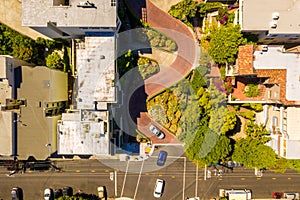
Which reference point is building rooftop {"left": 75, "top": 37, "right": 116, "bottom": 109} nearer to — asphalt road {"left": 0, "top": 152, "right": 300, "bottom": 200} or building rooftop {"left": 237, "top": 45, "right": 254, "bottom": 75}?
asphalt road {"left": 0, "top": 152, "right": 300, "bottom": 200}

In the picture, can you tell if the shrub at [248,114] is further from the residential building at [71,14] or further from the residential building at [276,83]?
the residential building at [71,14]

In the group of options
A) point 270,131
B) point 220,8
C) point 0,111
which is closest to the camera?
point 0,111

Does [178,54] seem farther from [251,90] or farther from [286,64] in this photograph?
[286,64]

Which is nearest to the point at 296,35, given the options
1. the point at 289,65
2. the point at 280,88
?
the point at 289,65

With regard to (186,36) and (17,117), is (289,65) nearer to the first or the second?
(186,36)

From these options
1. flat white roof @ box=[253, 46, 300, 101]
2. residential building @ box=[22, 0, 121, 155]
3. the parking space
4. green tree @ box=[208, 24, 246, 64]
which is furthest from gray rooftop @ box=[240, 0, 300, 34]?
the parking space
